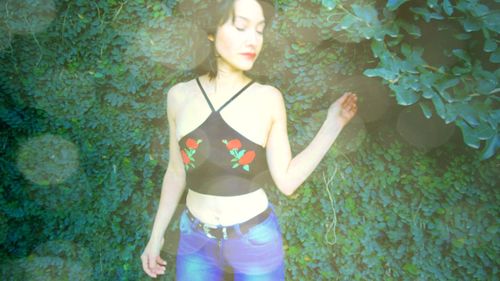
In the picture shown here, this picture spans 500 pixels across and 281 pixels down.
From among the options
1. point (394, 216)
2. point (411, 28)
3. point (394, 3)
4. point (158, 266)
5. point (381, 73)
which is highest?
point (394, 3)

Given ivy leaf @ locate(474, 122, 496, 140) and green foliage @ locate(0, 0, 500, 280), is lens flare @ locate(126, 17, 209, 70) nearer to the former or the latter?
green foliage @ locate(0, 0, 500, 280)

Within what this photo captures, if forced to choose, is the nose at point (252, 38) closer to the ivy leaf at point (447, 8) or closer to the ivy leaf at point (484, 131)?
the ivy leaf at point (447, 8)

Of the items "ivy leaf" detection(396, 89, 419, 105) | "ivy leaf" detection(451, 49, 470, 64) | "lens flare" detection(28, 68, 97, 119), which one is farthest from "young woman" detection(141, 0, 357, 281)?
"lens flare" detection(28, 68, 97, 119)

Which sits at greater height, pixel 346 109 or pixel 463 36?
pixel 463 36

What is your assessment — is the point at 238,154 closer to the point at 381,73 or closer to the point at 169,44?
the point at 381,73

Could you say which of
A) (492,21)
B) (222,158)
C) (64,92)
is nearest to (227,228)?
(222,158)

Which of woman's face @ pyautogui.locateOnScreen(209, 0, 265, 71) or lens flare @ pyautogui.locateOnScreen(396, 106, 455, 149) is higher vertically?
woman's face @ pyautogui.locateOnScreen(209, 0, 265, 71)

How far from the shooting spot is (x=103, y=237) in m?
2.76

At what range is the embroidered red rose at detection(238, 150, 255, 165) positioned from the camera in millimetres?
1778

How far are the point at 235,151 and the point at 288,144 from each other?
0.23 m

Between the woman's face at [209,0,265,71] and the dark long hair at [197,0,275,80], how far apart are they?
20 millimetres

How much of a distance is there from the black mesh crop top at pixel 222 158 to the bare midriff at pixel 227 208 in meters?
0.03

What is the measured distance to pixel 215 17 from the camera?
5.55 ft

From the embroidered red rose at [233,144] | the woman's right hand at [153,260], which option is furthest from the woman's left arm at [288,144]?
the woman's right hand at [153,260]
